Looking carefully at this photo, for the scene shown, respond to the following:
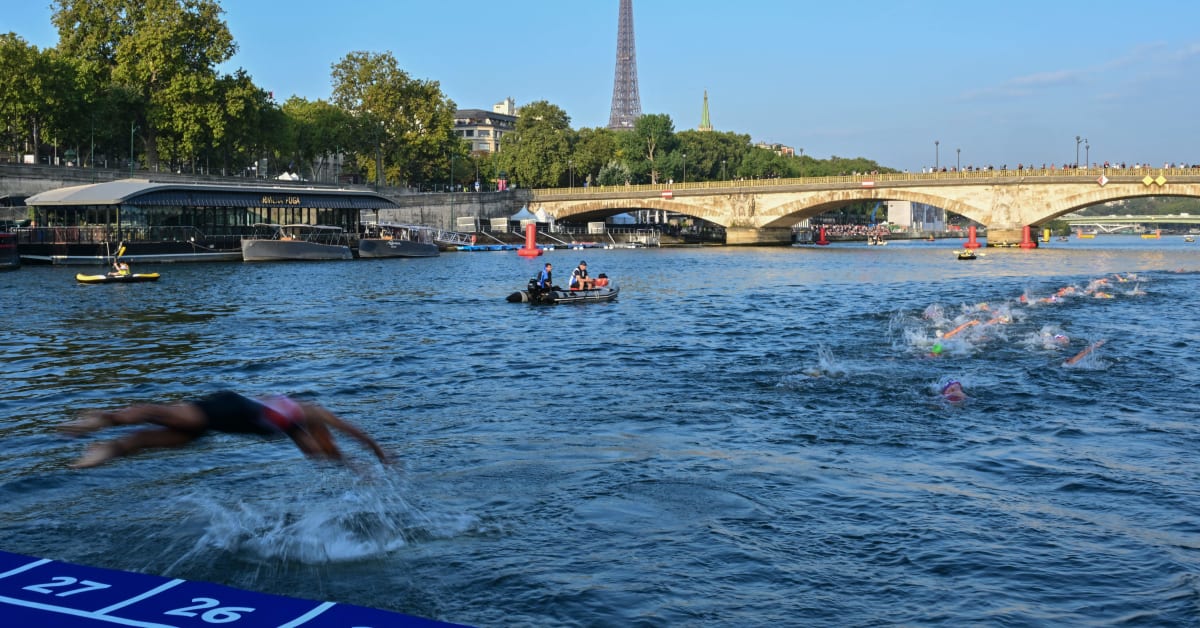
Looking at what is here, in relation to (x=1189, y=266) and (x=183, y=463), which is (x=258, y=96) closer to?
(x=1189, y=266)

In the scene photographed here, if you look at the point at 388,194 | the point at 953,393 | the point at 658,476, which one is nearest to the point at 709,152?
the point at 388,194

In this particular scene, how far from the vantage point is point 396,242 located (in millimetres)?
84188

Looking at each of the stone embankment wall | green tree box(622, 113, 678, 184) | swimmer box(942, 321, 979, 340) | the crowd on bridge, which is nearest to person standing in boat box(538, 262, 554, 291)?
swimmer box(942, 321, 979, 340)

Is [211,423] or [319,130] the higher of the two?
[319,130]

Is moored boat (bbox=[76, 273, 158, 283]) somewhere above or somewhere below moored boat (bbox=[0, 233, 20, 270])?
below

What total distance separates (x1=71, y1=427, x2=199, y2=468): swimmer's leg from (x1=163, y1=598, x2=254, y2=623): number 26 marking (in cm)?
188

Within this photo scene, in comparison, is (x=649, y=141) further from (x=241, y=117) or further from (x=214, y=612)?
(x=214, y=612)

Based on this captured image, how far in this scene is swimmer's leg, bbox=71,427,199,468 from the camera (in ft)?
28.8

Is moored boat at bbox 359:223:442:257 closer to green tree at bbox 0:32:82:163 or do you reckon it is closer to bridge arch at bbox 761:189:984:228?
green tree at bbox 0:32:82:163

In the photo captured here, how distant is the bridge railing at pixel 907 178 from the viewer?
281 ft

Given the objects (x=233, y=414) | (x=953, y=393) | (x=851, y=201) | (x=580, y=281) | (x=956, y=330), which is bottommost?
(x=953, y=393)

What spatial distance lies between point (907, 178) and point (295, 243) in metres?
56.6

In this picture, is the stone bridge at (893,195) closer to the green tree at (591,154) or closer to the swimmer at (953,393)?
the green tree at (591,154)

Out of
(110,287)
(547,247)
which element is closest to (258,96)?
(547,247)
